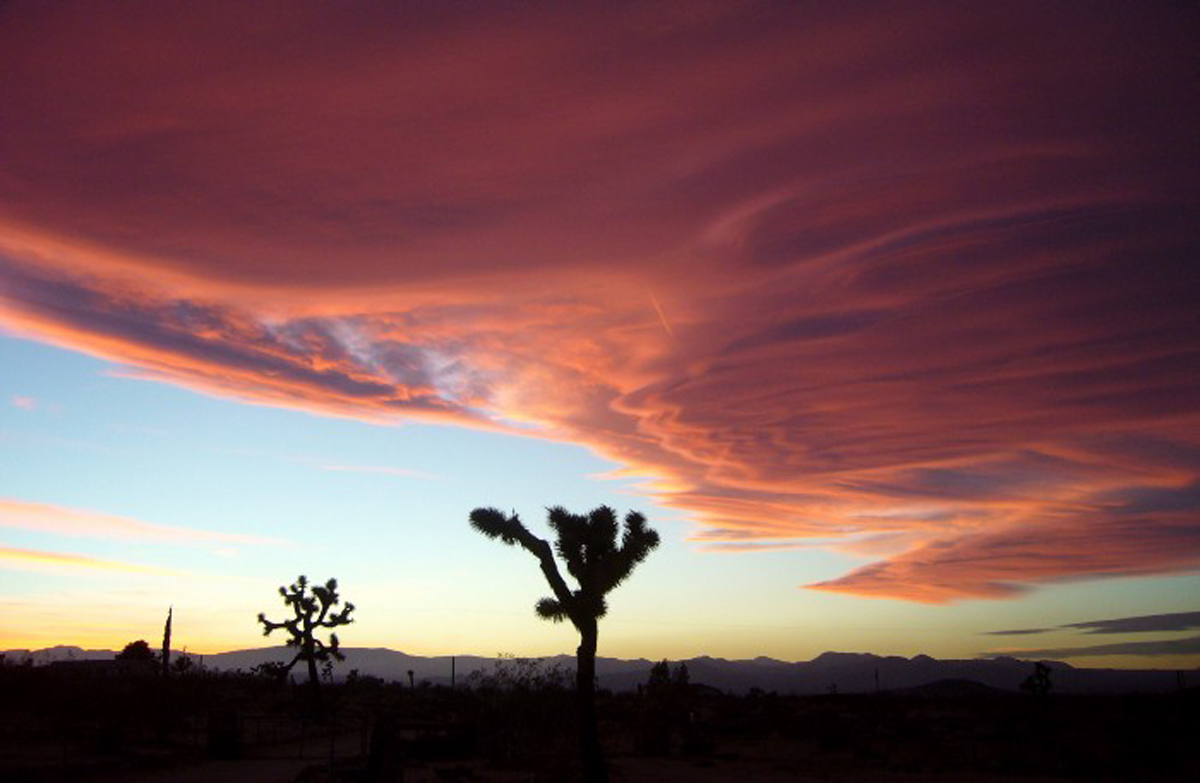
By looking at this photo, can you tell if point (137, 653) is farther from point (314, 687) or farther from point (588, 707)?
point (588, 707)

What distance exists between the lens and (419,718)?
3928 cm

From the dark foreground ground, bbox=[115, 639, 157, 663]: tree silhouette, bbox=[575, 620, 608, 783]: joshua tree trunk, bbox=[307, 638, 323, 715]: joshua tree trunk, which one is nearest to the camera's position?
bbox=[575, 620, 608, 783]: joshua tree trunk

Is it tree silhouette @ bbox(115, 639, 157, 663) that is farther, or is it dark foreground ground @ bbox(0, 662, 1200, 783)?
tree silhouette @ bbox(115, 639, 157, 663)

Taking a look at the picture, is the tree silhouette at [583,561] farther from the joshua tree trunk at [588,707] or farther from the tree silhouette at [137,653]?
the tree silhouette at [137,653]

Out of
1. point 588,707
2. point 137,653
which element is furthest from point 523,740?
point 137,653

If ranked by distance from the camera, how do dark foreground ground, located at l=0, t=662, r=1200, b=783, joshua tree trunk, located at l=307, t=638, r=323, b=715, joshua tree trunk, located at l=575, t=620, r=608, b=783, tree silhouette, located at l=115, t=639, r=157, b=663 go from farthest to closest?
1. tree silhouette, located at l=115, t=639, r=157, b=663
2. joshua tree trunk, located at l=307, t=638, r=323, b=715
3. dark foreground ground, located at l=0, t=662, r=1200, b=783
4. joshua tree trunk, located at l=575, t=620, r=608, b=783

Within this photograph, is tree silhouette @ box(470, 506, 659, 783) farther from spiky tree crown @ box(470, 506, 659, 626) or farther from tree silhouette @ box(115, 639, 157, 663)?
tree silhouette @ box(115, 639, 157, 663)

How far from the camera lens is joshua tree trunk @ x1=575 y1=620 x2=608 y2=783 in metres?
21.9

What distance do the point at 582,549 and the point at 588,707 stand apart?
3942mm

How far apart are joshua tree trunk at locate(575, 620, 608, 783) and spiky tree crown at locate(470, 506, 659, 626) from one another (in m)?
0.49

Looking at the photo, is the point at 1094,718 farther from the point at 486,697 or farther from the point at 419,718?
the point at 419,718

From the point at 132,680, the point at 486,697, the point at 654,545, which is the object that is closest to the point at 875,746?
the point at 486,697

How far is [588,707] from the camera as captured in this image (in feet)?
73.9

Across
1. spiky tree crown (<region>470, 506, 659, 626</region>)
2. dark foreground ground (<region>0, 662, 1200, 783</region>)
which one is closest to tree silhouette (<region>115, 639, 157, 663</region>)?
dark foreground ground (<region>0, 662, 1200, 783</region>)
